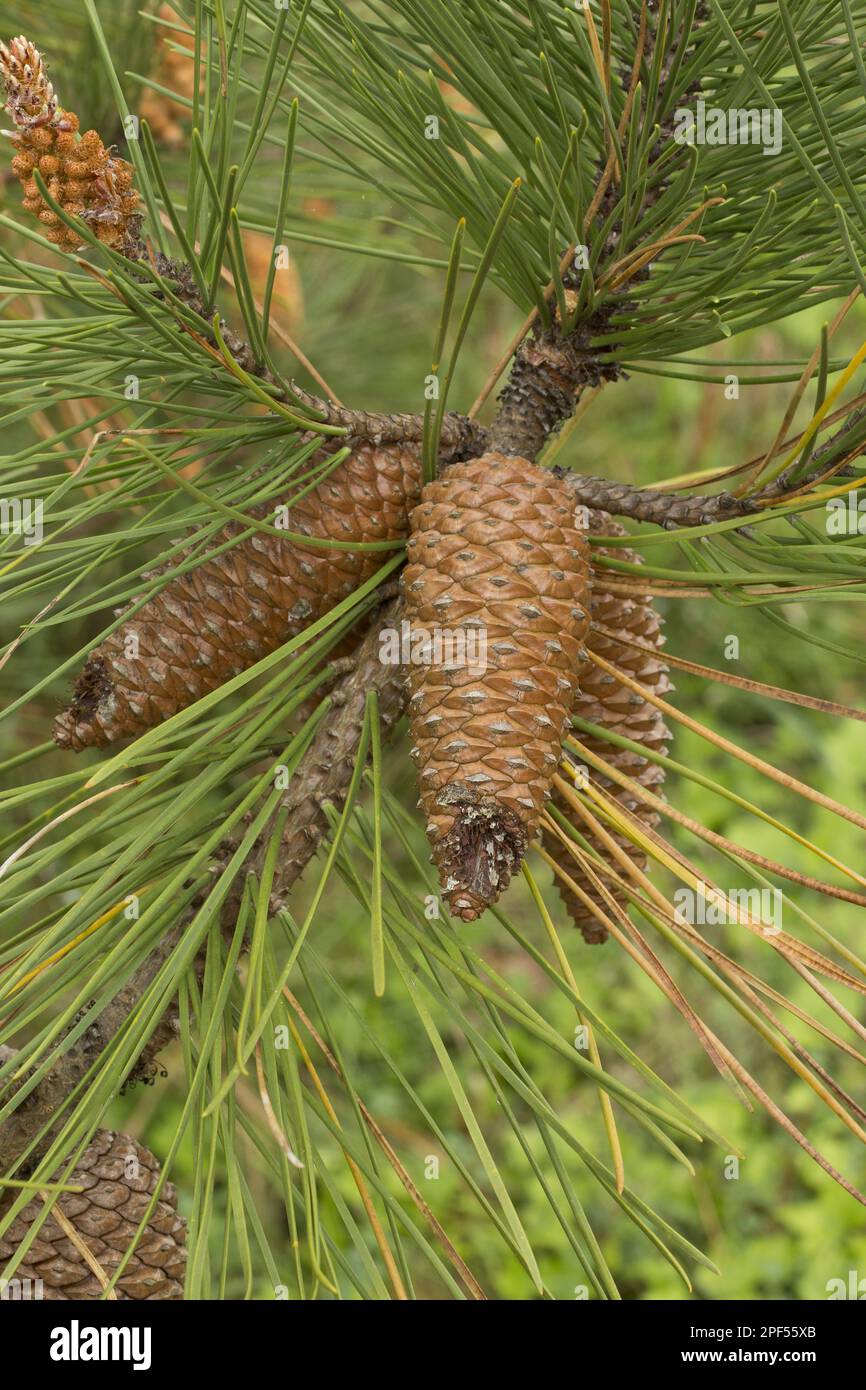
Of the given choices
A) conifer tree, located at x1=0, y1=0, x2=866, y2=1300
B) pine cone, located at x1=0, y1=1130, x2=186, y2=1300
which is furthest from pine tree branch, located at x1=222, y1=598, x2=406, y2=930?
pine cone, located at x1=0, y1=1130, x2=186, y2=1300

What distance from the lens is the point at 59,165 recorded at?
0.35 metres

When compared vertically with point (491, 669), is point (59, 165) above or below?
above

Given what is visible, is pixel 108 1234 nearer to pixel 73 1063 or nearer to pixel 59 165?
pixel 73 1063

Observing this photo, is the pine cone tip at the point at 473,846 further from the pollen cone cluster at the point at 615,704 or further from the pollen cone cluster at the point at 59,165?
the pollen cone cluster at the point at 59,165

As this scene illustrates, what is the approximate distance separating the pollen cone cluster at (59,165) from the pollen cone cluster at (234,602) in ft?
0.39

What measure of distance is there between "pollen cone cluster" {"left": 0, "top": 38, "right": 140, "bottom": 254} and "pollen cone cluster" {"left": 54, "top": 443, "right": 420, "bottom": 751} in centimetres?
12

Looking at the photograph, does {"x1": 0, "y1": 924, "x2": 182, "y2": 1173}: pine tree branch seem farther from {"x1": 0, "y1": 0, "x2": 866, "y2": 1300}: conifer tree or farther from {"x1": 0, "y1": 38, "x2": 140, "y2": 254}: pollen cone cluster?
{"x1": 0, "y1": 38, "x2": 140, "y2": 254}: pollen cone cluster

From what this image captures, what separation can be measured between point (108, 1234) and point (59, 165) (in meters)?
0.38

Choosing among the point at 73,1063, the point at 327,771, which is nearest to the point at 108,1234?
the point at 73,1063

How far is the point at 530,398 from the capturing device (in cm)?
47

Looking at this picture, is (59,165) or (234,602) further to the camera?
(234,602)

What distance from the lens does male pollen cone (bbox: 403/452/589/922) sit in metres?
0.38
